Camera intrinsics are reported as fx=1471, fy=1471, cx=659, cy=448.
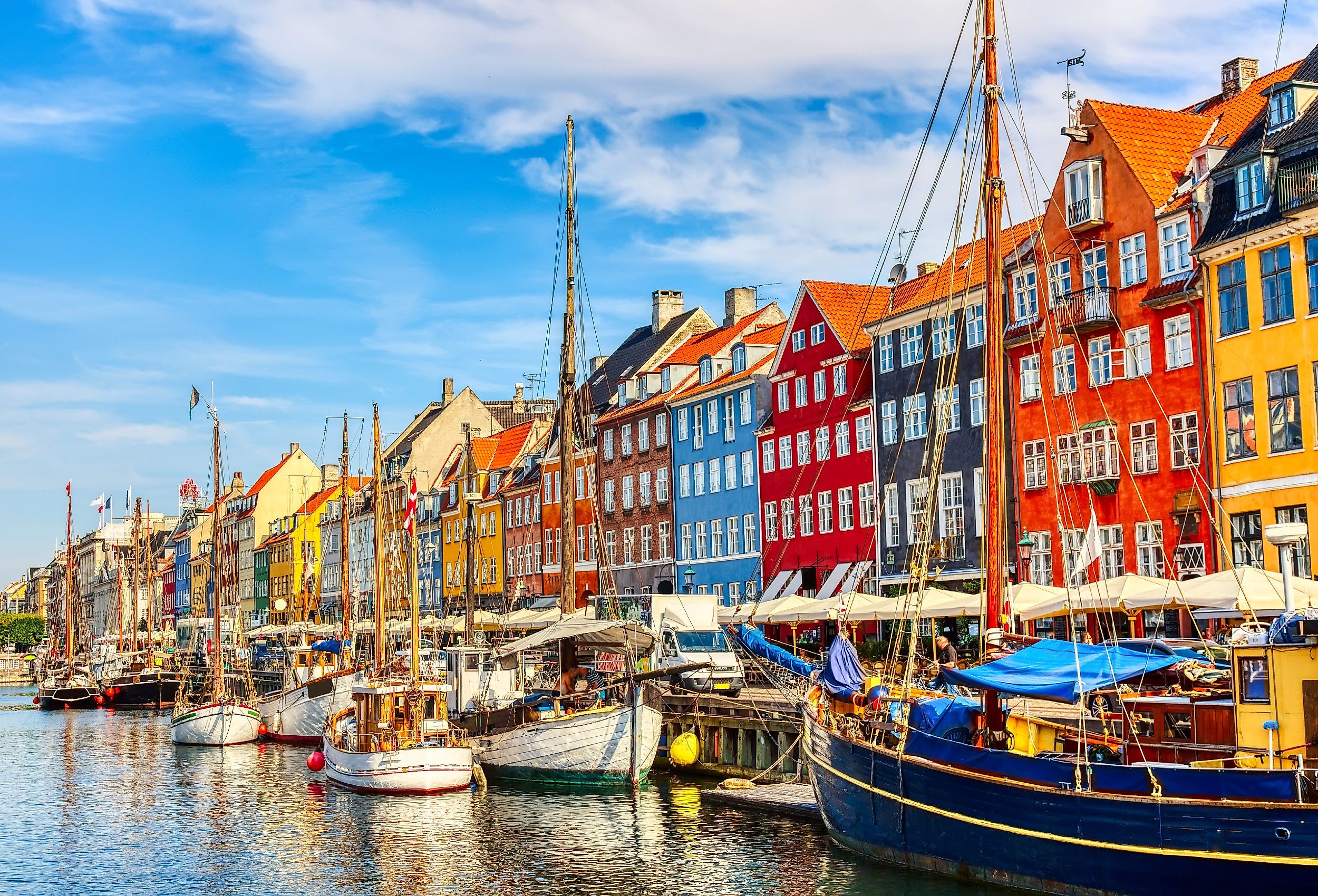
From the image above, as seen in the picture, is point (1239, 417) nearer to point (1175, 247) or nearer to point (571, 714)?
point (1175, 247)

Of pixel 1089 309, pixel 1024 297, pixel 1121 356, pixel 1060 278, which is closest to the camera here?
pixel 1121 356

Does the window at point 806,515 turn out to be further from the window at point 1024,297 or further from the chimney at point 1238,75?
the chimney at point 1238,75

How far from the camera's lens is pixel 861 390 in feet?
198

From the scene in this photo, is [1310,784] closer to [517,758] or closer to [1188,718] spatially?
[1188,718]

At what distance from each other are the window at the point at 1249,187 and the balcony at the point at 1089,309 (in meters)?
5.49

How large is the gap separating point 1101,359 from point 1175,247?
4.33 m

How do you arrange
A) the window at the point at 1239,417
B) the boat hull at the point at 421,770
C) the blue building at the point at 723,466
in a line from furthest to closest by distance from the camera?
the blue building at the point at 723,466
the window at the point at 1239,417
the boat hull at the point at 421,770

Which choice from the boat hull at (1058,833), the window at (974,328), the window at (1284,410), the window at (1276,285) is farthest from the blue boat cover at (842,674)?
the window at (974,328)

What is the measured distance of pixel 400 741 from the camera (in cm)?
3928

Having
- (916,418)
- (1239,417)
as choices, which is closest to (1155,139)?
(1239,417)

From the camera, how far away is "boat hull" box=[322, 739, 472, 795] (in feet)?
125

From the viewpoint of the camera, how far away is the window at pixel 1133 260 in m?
46.1

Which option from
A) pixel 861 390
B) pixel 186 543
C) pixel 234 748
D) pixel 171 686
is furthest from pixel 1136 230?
pixel 186 543

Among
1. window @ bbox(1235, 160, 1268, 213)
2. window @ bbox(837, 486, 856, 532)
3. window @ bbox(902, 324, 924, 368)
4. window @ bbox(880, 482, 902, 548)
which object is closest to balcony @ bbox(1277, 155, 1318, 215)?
window @ bbox(1235, 160, 1268, 213)
